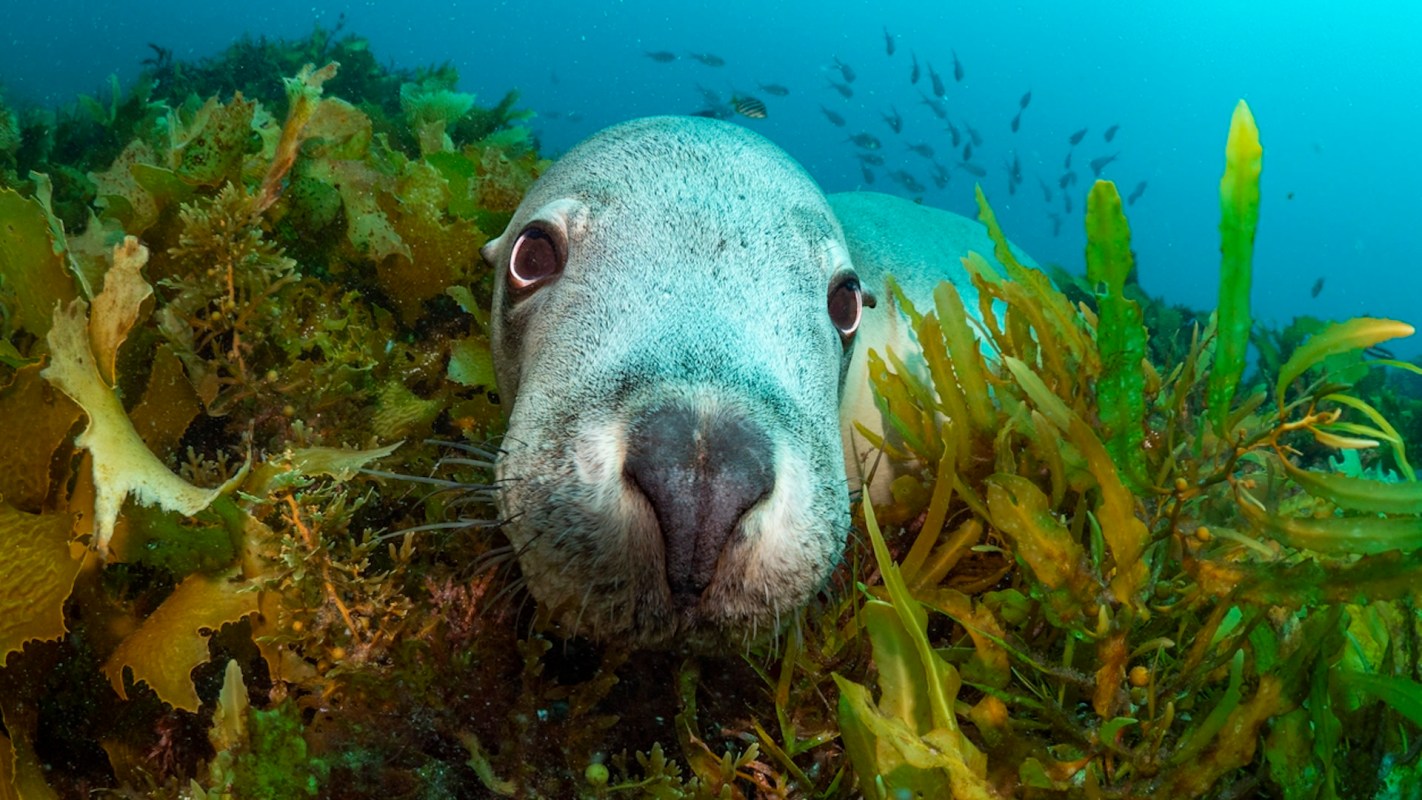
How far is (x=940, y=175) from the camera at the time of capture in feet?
58.1

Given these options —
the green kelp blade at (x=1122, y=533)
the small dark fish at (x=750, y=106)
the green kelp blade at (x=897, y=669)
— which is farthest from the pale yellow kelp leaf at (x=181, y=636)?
the small dark fish at (x=750, y=106)

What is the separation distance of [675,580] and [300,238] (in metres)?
2.56

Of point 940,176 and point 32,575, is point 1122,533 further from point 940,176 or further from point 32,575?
point 940,176

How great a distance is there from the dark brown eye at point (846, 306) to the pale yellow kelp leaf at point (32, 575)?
7.13ft

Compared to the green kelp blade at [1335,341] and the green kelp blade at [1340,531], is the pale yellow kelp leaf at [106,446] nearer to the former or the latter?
the green kelp blade at [1340,531]

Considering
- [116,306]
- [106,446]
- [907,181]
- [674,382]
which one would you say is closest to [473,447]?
[674,382]

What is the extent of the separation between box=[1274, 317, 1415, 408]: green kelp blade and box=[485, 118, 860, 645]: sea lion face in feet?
3.83

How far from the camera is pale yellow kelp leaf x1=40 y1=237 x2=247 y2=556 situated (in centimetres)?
160

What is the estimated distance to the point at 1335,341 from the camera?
209 cm

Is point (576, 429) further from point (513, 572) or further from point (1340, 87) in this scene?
point (1340, 87)

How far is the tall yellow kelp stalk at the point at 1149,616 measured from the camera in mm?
1625

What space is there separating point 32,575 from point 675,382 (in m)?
1.55

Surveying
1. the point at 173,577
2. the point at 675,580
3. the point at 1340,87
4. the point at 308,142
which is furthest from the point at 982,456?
the point at 1340,87

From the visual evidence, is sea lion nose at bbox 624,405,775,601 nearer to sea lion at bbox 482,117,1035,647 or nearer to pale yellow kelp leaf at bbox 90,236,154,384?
sea lion at bbox 482,117,1035,647
